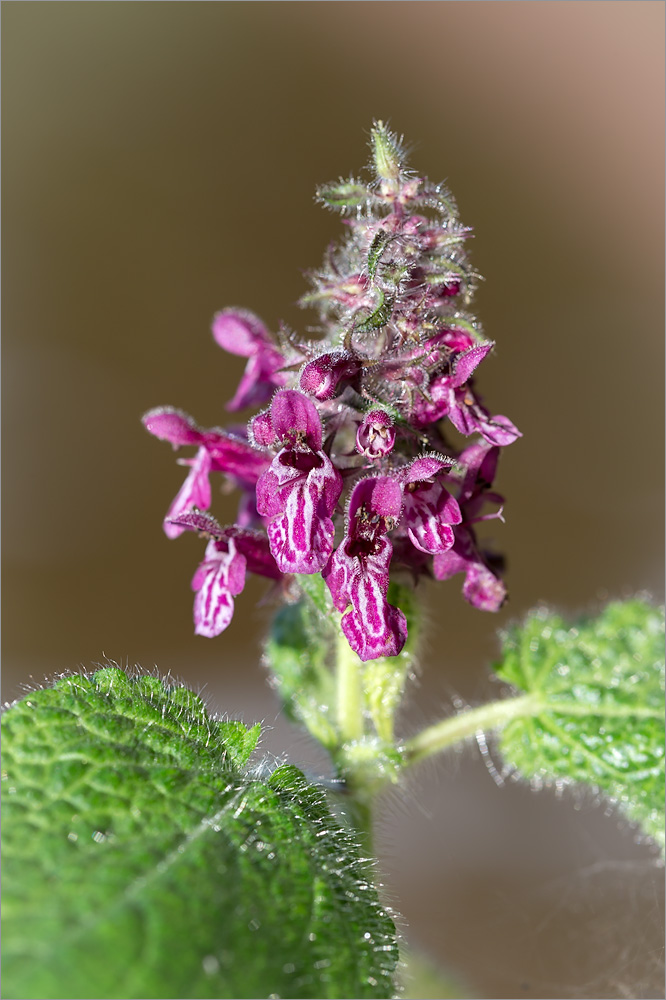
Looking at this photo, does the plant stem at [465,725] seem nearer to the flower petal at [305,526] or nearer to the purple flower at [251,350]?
the flower petal at [305,526]

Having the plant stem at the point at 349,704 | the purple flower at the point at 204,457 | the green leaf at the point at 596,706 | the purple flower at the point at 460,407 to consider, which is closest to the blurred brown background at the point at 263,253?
the green leaf at the point at 596,706

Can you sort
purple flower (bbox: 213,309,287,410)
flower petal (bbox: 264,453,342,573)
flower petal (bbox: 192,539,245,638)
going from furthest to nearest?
purple flower (bbox: 213,309,287,410) < flower petal (bbox: 192,539,245,638) < flower petal (bbox: 264,453,342,573)

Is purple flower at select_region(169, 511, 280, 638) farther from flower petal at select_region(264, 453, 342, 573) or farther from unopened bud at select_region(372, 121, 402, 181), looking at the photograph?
unopened bud at select_region(372, 121, 402, 181)

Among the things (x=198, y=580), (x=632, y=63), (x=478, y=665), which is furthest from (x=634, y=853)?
(x=632, y=63)

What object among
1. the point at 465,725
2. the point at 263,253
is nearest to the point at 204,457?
the point at 465,725

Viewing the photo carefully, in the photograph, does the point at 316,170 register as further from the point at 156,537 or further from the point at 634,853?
the point at 634,853

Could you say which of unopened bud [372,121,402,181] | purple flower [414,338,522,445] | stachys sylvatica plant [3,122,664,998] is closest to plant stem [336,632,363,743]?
stachys sylvatica plant [3,122,664,998]

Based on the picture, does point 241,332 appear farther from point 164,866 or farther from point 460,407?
point 164,866
